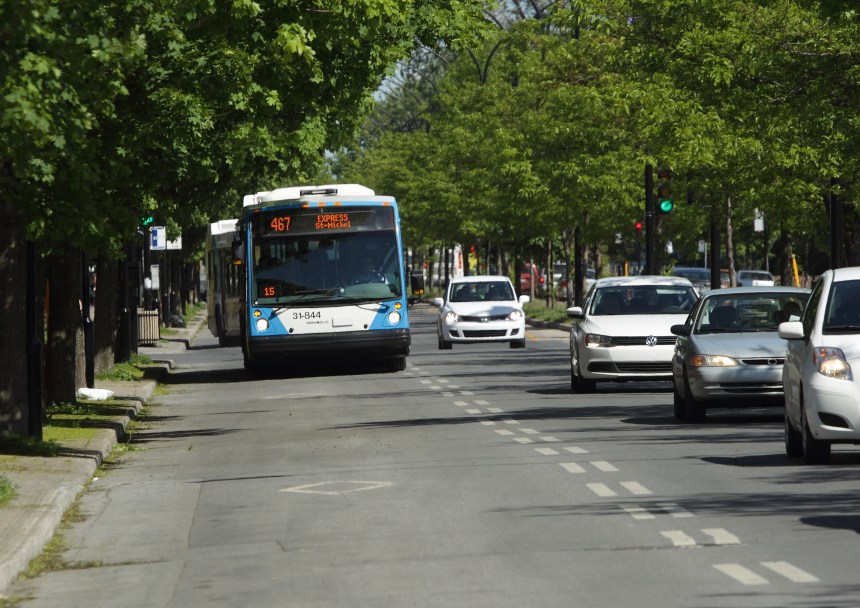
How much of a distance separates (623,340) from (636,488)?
11.9m

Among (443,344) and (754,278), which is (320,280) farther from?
(754,278)

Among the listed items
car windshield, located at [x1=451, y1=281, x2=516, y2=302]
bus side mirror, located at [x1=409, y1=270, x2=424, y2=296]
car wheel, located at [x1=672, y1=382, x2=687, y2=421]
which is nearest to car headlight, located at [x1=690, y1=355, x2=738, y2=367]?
car wheel, located at [x1=672, y1=382, x2=687, y2=421]

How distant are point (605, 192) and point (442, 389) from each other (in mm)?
25208

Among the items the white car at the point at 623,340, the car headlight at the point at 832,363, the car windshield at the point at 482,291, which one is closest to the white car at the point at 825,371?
the car headlight at the point at 832,363

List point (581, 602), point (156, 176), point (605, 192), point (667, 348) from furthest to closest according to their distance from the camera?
point (605, 192)
point (667, 348)
point (156, 176)
point (581, 602)

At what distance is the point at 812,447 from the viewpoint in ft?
50.0

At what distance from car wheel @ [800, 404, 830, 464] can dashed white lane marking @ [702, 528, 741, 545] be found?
3880mm

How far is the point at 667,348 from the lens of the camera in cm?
2580

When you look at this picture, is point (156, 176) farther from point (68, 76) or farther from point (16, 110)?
point (16, 110)

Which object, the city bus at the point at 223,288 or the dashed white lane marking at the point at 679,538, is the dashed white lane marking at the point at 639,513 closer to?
the dashed white lane marking at the point at 679,538

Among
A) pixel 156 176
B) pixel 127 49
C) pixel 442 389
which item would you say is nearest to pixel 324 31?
pixel 156 176

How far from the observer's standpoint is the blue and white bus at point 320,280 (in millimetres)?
32219

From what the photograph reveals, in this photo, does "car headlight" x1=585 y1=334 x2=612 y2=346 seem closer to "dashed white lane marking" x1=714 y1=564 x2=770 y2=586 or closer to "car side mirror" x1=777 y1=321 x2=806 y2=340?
"car side mirror" x1=777 y1=321 x2=806 y2=340

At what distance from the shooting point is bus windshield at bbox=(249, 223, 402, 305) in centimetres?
3231
